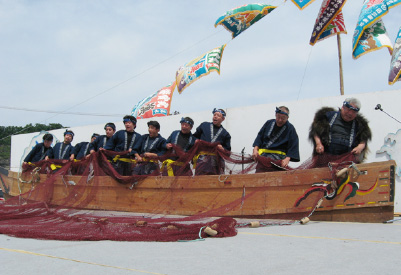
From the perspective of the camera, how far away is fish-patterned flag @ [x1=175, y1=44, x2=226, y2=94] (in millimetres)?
11711

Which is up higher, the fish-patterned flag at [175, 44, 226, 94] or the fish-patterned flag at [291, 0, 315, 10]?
the fish-patterned flag at [291, 0, 315, 10]

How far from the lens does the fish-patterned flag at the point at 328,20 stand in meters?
11.1

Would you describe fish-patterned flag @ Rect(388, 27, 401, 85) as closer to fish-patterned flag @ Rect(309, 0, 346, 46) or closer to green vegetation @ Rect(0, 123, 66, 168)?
fish-patterned flag @ Rect(309, 0, 346, 46)

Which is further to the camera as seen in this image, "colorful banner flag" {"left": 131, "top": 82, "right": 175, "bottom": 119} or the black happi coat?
"colorful banner flag" {"left": 131, "top": 82, "right": 175, "bottom": 119}

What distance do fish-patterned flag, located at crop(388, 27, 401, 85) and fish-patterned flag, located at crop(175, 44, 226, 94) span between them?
14.3 ft

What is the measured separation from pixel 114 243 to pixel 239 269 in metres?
1.51

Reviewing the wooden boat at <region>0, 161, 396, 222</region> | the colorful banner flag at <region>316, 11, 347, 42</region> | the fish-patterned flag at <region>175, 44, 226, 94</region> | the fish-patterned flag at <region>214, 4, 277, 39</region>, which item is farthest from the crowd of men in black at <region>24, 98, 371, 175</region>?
the colorful banner flag at <region>316, 11, 347, 42</region>

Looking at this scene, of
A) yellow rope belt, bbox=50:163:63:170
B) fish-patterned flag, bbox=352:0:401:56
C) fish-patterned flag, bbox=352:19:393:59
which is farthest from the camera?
fish-patterned flag, bbox=352:19:393:59

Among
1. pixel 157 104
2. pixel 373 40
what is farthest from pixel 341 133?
pixel 157 104

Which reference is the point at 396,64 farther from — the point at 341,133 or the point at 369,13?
the point at 341,133

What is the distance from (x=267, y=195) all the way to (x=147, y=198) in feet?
6.75

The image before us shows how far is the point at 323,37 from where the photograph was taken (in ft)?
38.5

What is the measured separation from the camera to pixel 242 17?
11211 millimetres

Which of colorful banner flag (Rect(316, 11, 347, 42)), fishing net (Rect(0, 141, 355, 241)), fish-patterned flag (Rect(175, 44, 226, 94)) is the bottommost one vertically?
fishing net (Rect(0, 141, 355, 241))
